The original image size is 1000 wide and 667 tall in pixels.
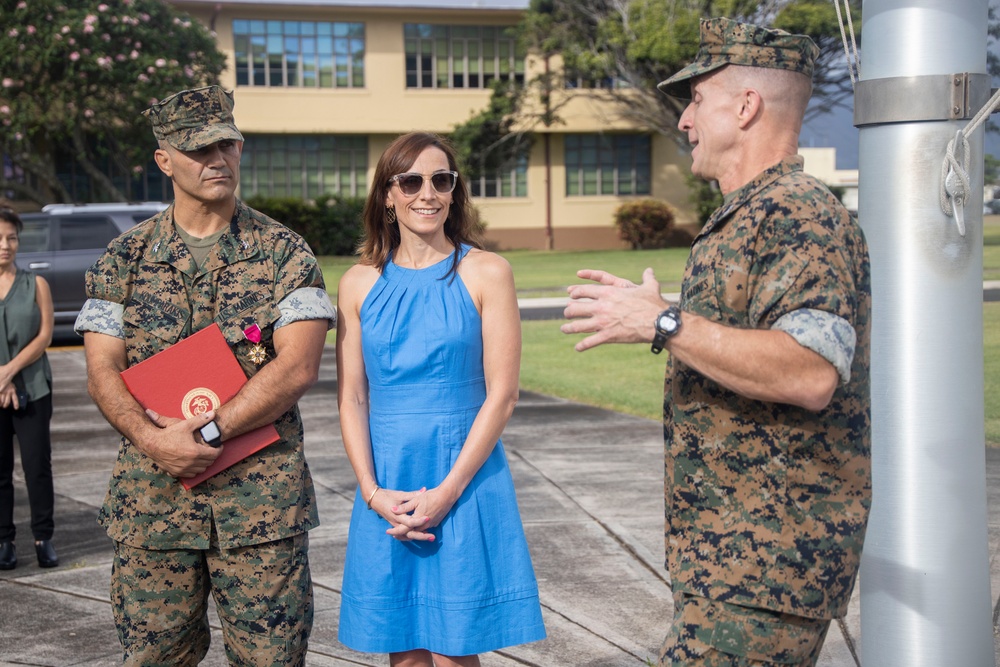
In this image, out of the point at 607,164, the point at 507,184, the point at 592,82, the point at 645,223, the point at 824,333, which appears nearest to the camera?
the point at 824,333

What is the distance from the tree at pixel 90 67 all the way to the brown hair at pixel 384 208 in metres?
25.1

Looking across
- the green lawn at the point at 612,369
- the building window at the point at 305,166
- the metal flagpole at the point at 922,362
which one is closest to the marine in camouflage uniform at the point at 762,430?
the metal flagpole at the point at 922,362

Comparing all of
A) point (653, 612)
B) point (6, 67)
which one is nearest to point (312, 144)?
point (6, 67)

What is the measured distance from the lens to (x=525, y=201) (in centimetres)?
3928

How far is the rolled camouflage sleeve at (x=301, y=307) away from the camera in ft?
11.2

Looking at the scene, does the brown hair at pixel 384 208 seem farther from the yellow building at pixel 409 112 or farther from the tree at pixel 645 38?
the yellow building at pixel 409 112

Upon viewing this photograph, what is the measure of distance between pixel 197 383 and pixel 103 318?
1.17 ft

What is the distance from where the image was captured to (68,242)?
1730cm

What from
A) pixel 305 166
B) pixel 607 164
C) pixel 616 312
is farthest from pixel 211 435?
pixel 607 164

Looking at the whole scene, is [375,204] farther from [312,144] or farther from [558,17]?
[312,144]

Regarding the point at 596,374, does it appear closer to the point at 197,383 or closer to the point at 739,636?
the point at 197,383

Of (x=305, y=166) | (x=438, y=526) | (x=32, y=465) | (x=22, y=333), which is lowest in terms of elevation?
(x=32, y=465)

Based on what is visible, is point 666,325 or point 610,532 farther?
point 610,532

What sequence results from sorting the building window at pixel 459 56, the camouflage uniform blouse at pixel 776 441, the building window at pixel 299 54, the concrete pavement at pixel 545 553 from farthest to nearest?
the building window at pixel 459 56 → the building window at pixel 299 54 → the concrete pavement at pixel 545 553 → the camouflage uniform blouse at pixel 776 441
